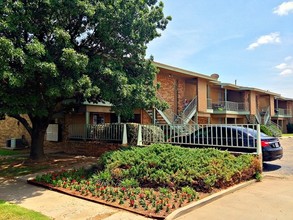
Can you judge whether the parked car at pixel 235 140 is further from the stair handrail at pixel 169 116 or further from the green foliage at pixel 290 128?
the green foliage at pixel 290 128

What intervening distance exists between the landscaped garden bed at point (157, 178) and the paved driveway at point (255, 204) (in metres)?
0.43

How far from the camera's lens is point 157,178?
276 inches

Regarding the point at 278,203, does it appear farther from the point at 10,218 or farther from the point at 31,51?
the point at 31,51

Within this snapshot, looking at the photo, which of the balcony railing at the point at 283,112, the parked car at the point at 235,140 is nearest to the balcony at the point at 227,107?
the balcony railing at the point at 283,112

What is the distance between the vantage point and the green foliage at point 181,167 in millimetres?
6703

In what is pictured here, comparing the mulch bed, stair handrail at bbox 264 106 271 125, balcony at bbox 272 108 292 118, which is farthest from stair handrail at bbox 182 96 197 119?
balcony at bbox 272 108 292 118

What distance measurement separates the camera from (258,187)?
23.4 ft

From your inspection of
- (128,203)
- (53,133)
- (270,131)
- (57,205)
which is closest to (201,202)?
(128,203)

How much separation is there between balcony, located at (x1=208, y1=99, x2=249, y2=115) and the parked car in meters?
13.6

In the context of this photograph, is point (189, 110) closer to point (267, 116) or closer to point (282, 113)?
point (267, 116)

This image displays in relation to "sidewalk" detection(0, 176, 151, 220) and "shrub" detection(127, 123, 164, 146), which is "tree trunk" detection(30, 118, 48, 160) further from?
"sidewalk" detection(0, 176, 151, 220)

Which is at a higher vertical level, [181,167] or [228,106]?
[228,106]

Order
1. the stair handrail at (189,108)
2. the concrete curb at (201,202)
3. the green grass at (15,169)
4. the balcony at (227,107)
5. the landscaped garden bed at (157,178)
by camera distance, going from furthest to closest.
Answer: the balcony at (227,107) < the stair handrail at (189,108) < the green grass at (15,169) < the landscaped garden bed at (157,178) < the concrete curb at (201,202)

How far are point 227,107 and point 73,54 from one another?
2057 cm
